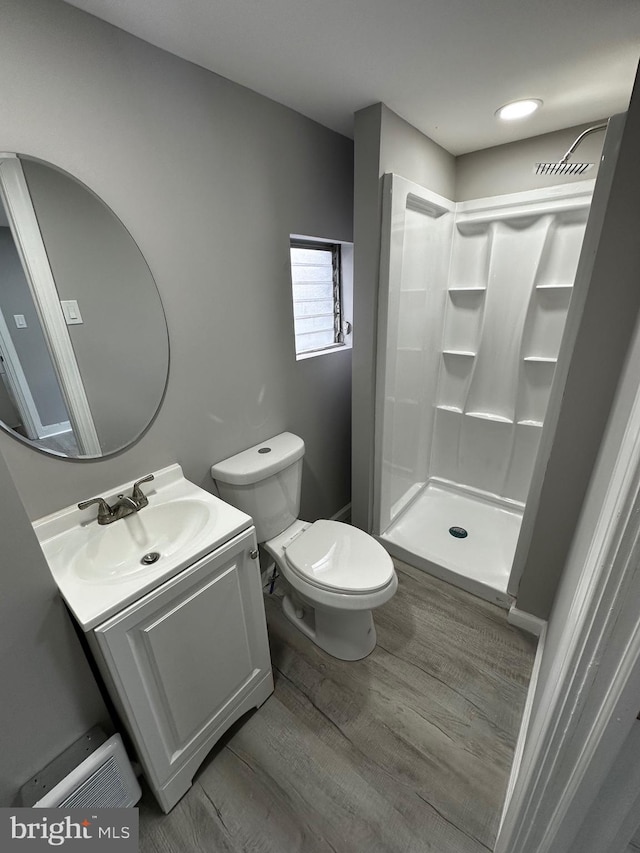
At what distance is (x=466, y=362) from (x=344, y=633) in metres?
1.80

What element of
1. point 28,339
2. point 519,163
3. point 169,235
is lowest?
point 28,339

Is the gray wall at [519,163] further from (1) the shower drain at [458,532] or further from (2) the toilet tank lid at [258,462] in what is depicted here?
(1) the shower drain at [458,532]

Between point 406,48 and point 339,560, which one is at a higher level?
point 406,48

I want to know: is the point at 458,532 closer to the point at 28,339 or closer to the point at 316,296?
the point at 316,296

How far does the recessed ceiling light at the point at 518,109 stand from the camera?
146 centimetres

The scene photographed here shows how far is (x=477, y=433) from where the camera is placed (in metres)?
2.45

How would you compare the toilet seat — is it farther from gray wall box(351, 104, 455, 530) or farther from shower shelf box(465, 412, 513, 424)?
shower shelf box(465, 412, 513, 424)

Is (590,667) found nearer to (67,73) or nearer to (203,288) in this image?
(203,288)

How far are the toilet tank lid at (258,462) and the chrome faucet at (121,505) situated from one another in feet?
0.99

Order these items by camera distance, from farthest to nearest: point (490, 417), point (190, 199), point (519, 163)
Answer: point (490, 417) → point (519, 163) → point (190, 199)

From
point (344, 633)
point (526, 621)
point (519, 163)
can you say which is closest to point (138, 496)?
point (344, 633)

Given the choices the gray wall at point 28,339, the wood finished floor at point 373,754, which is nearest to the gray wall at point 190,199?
the gray wall at point 28,339

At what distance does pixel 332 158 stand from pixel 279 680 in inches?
93.3

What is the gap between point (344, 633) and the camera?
1516 millimetres
